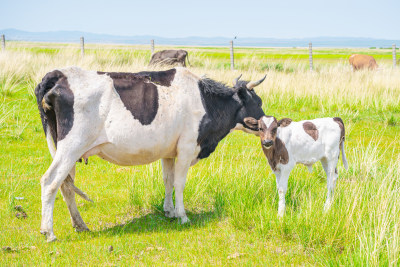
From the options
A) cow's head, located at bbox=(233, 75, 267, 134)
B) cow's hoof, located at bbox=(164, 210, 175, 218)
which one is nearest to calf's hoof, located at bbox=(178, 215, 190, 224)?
cow's hoof, located at bbox=(164, 210, 175, 218)

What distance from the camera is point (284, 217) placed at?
6.34 m

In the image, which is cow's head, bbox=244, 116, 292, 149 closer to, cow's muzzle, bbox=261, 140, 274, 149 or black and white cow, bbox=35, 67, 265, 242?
cow's muzzle, bbox=261, 140, 274, 149

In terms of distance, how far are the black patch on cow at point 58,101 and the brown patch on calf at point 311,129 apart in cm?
334

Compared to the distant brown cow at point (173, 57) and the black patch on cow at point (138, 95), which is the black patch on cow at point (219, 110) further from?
the distant brown cow at point (173, 57)

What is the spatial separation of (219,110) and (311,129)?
143cm

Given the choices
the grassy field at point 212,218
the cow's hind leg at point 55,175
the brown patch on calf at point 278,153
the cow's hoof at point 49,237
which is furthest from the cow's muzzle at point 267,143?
the cow's hoof at point 49,237

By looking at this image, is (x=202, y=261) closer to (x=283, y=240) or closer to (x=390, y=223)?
(x=283, y=240)

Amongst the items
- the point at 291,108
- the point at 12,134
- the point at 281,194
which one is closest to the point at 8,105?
the point at 12,134

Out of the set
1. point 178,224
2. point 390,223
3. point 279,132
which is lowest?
point 178,224

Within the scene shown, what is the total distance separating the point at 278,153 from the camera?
6.80 meters

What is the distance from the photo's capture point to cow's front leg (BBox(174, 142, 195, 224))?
6984mm

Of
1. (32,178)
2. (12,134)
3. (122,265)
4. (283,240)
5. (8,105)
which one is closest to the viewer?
Answer: (122,265)

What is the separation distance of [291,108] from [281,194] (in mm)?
9593

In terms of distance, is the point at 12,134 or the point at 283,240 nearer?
the point at 283,240
